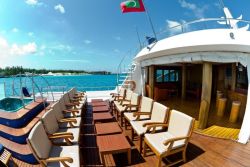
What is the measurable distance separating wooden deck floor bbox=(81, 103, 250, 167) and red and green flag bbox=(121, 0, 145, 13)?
566 centimetres

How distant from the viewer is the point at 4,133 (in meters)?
4.09

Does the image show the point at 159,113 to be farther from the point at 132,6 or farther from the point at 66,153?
the point at 132,6

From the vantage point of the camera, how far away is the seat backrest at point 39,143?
252 cm

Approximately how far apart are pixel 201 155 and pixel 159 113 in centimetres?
127

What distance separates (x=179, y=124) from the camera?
11.4 feet

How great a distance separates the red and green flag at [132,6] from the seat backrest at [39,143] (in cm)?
614

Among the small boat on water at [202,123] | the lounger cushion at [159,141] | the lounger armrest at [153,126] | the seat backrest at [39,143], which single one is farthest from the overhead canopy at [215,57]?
the seat backrest at [39,143]

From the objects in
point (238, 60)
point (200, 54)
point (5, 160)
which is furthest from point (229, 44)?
point (5, 160)

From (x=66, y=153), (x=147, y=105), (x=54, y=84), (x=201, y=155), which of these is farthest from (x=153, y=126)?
(x=54, y=84)

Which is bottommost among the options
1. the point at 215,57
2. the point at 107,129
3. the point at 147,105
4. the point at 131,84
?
the point at 107,129

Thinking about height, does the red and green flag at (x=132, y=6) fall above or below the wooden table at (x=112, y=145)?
above

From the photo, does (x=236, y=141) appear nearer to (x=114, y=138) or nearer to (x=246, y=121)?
(x=246, y=121)

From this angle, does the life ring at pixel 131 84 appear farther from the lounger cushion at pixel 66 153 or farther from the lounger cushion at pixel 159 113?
the lounger cushion at pixel 66 153

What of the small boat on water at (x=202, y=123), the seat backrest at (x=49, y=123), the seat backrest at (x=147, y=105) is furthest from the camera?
the seat backrest at (x=147, y=105)
